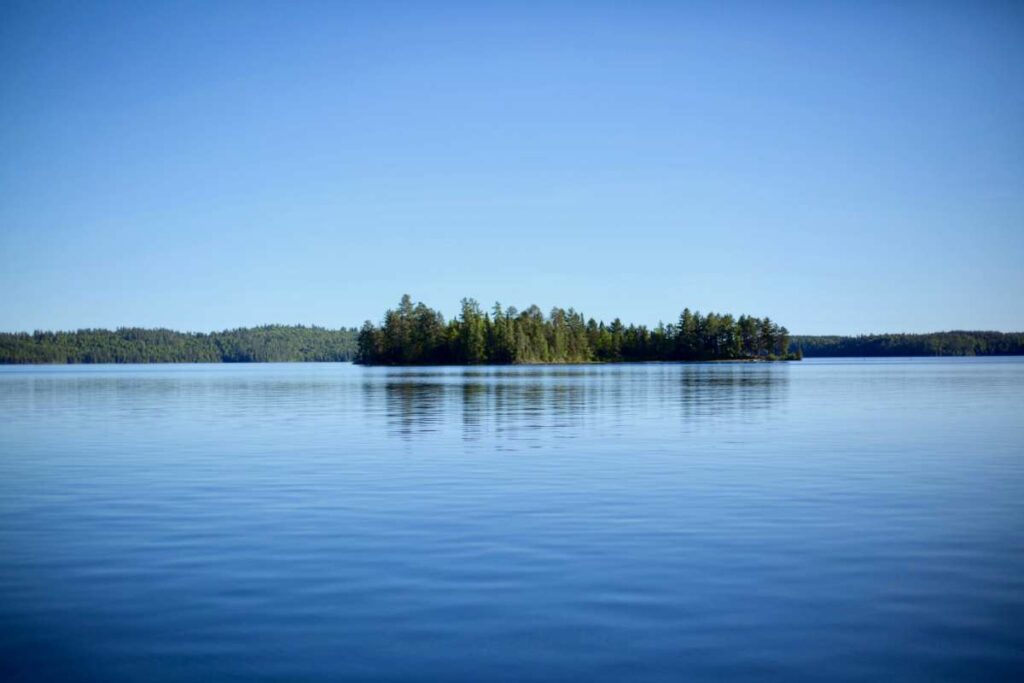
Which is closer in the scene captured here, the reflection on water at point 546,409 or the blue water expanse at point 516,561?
the blue water expanse at point 516,561

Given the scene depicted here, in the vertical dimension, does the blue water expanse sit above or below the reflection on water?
below

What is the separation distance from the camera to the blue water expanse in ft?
30.8

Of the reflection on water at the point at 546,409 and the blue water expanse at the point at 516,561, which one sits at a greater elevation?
the reflection on water at the point at 546,409

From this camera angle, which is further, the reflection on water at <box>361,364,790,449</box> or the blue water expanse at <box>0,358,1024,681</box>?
the reflection on water at <box>361,364,790,449</box>

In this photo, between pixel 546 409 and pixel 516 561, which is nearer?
pixel 516 561

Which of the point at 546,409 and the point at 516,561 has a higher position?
the point at 546,409

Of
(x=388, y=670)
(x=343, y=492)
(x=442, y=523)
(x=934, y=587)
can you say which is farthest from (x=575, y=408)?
(x=388, y=670)

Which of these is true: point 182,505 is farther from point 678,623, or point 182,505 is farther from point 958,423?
point 958,423

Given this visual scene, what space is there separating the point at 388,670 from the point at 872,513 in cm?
1294

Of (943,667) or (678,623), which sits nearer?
(943,667)

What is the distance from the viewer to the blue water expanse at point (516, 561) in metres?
9.40

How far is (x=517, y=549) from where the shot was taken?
573 inches

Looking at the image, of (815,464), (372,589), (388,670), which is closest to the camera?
(388,670)

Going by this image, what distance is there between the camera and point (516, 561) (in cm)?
1369
